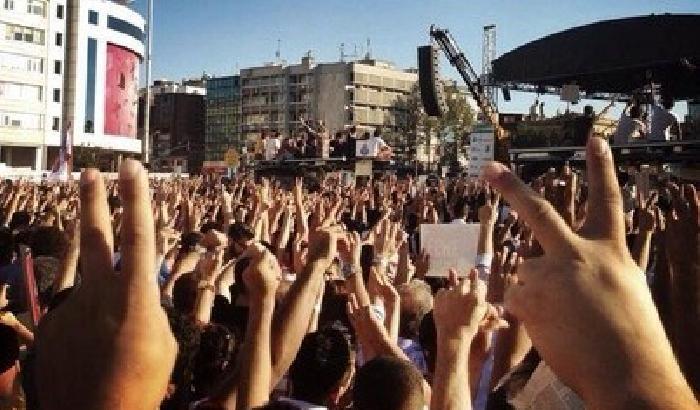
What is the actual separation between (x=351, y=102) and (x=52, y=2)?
3999 centimetres

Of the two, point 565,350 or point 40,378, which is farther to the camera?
point 40,378

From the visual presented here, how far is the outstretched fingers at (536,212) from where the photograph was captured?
1274mm

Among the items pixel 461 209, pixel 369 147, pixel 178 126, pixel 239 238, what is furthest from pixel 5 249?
pixel 178 126

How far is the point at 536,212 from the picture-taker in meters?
1.29

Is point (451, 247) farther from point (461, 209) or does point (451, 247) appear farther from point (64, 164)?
point (64, 164)

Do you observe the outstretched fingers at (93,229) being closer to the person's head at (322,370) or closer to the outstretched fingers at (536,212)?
the outstretched fingers at (536,212)

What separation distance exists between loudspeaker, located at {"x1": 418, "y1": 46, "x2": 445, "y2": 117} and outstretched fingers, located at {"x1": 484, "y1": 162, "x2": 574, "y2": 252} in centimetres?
2158

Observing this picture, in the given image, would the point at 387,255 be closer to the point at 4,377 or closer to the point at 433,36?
the point at 4,377

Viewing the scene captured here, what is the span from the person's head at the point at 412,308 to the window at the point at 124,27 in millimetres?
87662

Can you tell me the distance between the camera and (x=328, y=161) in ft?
69.1

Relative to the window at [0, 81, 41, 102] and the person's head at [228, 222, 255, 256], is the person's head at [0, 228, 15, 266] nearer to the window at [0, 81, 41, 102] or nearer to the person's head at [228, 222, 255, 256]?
the person's head at [228, 222, 255, 256]

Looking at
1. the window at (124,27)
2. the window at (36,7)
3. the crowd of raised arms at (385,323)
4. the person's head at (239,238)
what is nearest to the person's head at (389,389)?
the crowd of raised arms at (385,323)

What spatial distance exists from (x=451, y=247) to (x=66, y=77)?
81.8 metres

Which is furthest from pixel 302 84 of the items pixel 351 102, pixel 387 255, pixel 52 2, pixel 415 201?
pixel 387 255
